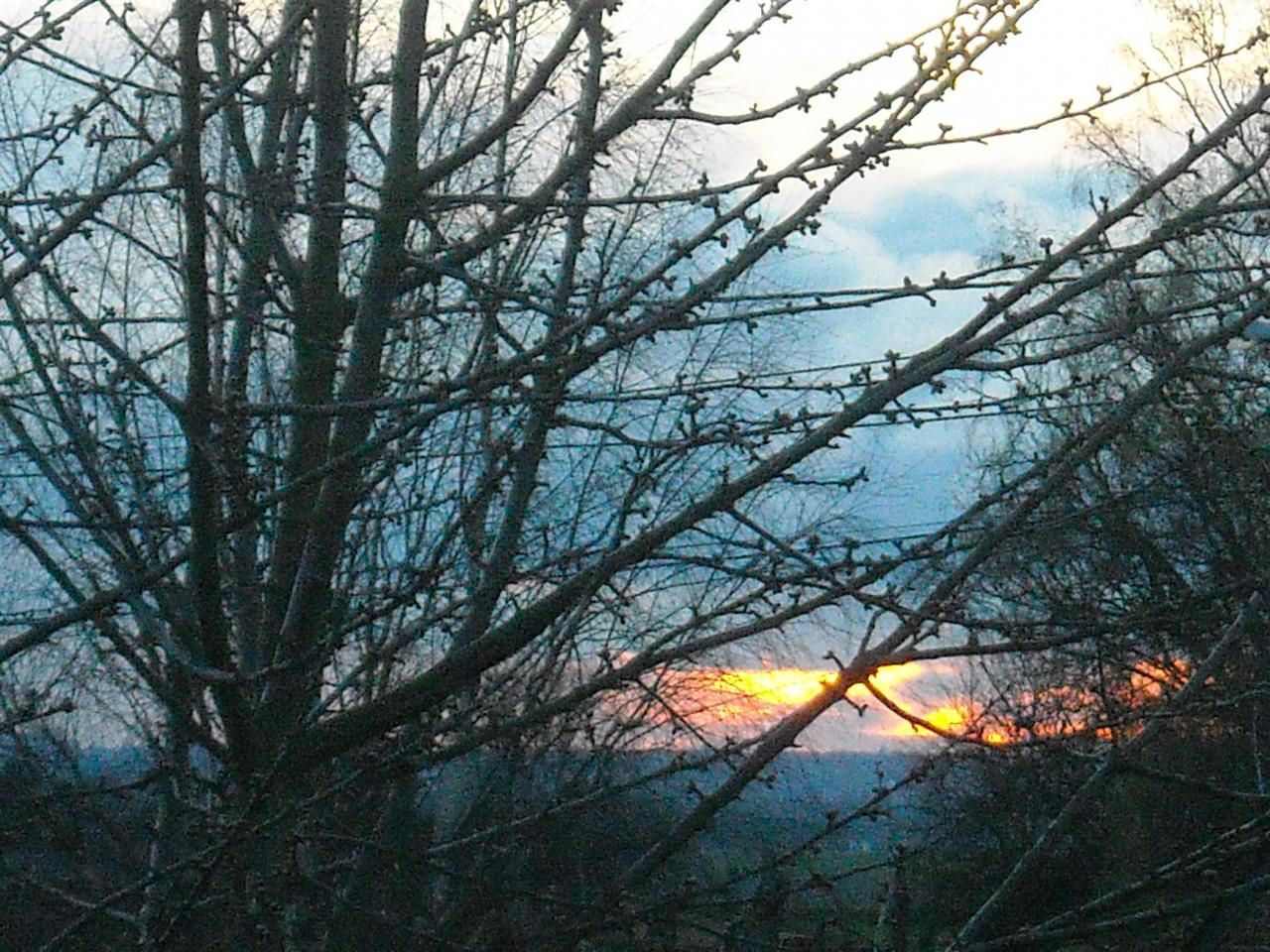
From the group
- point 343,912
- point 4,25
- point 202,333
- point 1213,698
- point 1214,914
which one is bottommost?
point 1214,914

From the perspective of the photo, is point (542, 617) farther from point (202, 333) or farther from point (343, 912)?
point (343, 912)

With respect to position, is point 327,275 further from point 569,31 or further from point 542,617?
point 542,617

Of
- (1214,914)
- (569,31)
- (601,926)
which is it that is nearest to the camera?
(1214,914)

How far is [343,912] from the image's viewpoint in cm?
386

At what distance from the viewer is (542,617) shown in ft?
10.3

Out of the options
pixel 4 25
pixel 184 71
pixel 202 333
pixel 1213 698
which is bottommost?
pixel 1213 698

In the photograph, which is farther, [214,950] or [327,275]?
[327,275]

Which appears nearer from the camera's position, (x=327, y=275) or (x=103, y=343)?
(x=103, y=343)

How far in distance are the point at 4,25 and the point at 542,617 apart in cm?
217

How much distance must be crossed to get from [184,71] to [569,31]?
0.99 metres

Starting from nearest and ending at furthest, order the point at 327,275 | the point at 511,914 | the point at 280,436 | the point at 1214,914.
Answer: the point at 1214,914 < the point at 327,275 < the point at 511,914 < the point at 280,436

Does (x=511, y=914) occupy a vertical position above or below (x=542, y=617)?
below

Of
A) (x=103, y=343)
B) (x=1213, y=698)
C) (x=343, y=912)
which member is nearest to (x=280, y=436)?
(x=343, y=912)

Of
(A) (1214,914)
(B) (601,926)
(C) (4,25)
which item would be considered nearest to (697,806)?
(B) (601,926)
